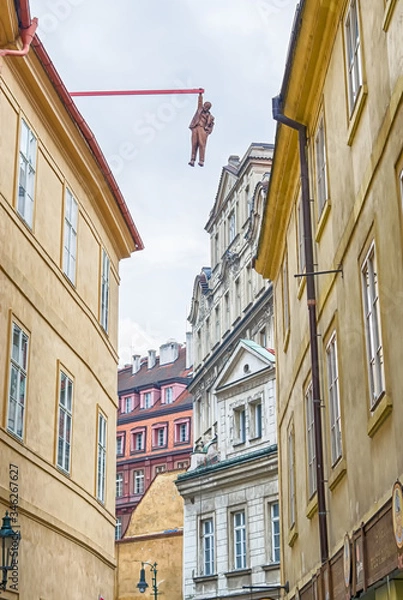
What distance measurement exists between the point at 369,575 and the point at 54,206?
9.39 meters

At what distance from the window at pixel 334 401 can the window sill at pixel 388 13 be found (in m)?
4.14

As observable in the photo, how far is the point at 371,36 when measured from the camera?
32.5 feet

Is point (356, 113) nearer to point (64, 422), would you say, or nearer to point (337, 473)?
point (337, 473)

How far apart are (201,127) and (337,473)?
7.22 meters

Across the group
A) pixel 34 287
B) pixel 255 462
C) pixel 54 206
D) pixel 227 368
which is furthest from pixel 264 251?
pixel 227 368

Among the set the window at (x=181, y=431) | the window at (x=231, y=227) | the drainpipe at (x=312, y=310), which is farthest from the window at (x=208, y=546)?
the window at (x=181, y=431)

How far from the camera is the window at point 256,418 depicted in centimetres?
3675

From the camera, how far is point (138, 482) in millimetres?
74250

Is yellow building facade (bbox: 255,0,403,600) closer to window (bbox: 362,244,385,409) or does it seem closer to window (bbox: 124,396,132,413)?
window (bbox: 362,244,385,409)

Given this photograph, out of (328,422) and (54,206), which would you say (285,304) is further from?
(328,422)

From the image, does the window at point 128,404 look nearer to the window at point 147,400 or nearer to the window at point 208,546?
the window at point 147,400

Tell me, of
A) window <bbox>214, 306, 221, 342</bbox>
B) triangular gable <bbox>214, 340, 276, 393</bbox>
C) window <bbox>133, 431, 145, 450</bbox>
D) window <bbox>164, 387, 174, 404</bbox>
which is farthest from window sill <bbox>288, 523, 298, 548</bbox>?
window <bbox>164, 387, 174, 404</bbox>

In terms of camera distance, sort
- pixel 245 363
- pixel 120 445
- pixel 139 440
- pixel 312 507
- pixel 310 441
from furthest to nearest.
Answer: pixel 120 445, pixel 139 440, pixel 245 363, pixel 310 441, pixel 312 507

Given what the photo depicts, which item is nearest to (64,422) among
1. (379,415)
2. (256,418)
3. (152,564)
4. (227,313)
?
(379,415)
